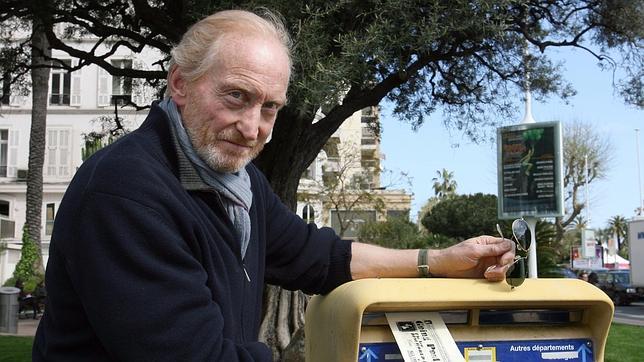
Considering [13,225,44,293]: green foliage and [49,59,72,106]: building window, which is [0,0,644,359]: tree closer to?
[13,225,44,293]: green foliage

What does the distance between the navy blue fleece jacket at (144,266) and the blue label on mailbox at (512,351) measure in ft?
1.60

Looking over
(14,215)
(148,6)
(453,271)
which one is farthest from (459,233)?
(453,271)

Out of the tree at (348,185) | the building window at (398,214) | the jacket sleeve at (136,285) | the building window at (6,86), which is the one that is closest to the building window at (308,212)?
the tree at (348,185)

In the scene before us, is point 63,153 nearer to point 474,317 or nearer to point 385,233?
point 385,233

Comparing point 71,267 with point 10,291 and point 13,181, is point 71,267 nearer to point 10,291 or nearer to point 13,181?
point 10,291

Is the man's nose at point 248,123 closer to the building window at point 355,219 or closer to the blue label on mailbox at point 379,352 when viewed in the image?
the blue label on mailbox at point 379,352

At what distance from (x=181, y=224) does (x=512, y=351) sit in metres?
1.21

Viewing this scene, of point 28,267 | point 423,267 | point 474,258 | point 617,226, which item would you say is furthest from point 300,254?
point 617,226

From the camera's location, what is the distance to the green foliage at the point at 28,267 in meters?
22.5

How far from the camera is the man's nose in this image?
181 centimetres

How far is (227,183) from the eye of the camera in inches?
72.2

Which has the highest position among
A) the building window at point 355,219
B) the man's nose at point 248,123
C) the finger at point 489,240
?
the man's nose at point 248,123

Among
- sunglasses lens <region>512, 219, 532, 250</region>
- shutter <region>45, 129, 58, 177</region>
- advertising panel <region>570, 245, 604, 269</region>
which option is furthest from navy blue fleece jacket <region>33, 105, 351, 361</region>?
advertising panel <region>570, 245, 604, 269</region>

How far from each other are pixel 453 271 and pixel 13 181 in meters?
39.8
